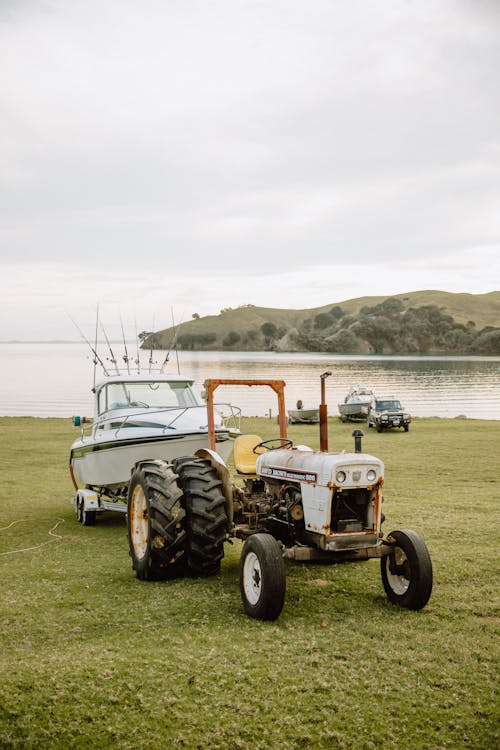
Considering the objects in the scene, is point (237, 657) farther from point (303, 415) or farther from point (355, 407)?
point (355, 407)

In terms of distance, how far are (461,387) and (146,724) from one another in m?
74.9

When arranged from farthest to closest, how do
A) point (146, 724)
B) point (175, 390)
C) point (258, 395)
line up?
point (258, 395), point (175, 390), point (146, 724)

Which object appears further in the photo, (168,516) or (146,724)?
(168,516)

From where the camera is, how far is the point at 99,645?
18.0 feet

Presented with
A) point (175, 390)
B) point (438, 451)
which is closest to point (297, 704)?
point (175, 390)

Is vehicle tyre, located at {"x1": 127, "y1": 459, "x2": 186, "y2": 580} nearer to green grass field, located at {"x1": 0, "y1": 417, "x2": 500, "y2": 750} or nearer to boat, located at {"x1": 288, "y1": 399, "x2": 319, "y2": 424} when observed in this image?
green grass field, located at {"x1": 0, "y1": 417, "x2": 500, "y2": 750}

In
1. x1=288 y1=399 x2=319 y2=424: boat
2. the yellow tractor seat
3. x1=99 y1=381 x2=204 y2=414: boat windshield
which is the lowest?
x1=288 y1=399 x2=319 y2=424: boat

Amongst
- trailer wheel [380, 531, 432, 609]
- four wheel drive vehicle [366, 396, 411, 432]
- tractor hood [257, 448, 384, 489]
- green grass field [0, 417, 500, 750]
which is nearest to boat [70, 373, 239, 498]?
green grass field [0, 417, 500, 750]

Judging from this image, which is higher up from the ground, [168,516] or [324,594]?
[168,516]

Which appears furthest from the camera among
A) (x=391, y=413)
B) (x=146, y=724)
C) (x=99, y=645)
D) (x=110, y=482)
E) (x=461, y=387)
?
(x=461, y=387)

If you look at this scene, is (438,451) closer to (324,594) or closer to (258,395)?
(324,594)

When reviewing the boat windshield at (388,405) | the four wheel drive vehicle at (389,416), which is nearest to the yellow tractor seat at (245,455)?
the four wheel drive vehicle at (389,416)

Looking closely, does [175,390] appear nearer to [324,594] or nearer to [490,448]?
[324,594]

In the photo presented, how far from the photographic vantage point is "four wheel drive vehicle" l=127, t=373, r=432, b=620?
621 centimetres
